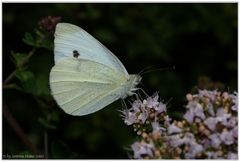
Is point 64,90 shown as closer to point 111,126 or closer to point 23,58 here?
point 23,58

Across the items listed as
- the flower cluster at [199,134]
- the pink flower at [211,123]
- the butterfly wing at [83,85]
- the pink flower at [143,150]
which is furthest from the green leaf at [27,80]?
the pink flower at [211,123]

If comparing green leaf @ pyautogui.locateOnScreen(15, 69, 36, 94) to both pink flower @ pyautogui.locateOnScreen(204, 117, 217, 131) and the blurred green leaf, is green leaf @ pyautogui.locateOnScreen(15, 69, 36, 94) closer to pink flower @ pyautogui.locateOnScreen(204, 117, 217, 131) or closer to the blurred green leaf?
the blurred green leaf

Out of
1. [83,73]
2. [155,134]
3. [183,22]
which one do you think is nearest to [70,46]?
[83,73]

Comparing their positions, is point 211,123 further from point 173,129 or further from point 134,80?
point 134,80

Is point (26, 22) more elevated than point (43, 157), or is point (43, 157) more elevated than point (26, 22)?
point (26, 22)

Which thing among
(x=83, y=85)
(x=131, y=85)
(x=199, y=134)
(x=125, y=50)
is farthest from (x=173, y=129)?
(x=125, y=50)

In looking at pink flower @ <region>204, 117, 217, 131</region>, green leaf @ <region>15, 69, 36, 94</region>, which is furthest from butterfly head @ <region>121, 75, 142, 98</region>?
pink flower @ <region>204, 117, 217, 131</region>
